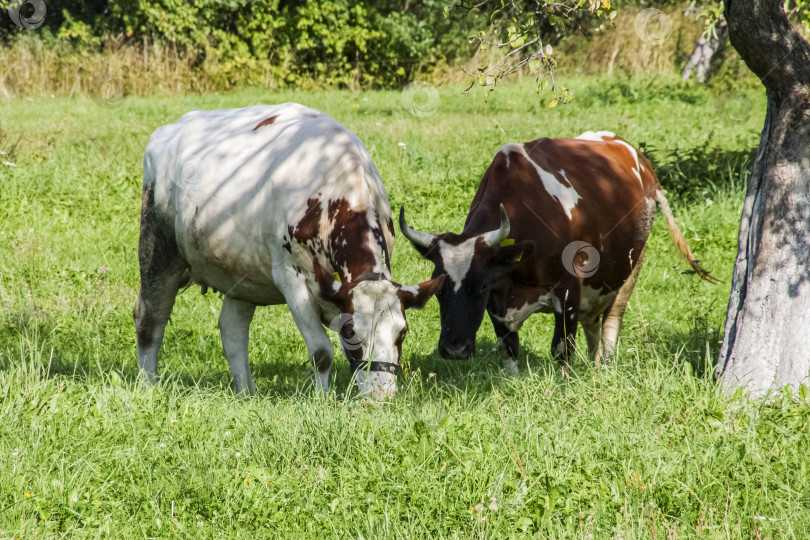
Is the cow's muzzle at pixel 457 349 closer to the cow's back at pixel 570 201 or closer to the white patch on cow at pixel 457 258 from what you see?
the white patch on cow at pixel 457 258

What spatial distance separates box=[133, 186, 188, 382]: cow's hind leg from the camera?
5.93 m

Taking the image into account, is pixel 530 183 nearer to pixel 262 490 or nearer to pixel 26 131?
pixel 262 490

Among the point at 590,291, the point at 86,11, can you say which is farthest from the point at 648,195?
the point at 86,11

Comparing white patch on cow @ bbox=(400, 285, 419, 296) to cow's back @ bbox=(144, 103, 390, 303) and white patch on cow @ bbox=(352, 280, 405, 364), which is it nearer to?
white patch on cow @ bbox=(352, 280, 405, 364)

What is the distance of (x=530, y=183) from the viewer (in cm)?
574

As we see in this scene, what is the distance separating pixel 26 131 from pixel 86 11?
12911 mm

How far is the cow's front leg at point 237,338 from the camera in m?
5.99

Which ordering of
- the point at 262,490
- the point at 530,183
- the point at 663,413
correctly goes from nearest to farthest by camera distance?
the point at 262,490
the point at 663,413
the point at 530,183
